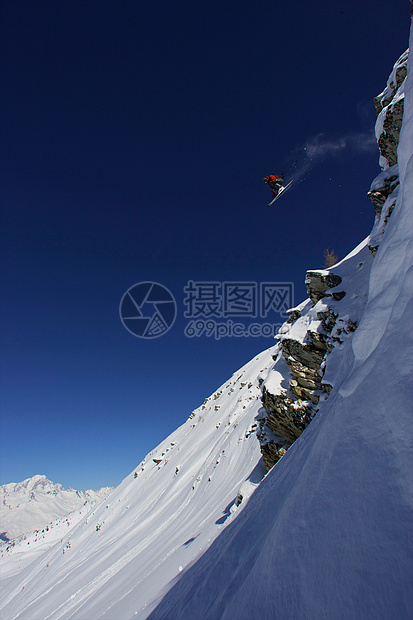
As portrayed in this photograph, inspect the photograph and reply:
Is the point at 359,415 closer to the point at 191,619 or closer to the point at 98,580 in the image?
the point at 191,619

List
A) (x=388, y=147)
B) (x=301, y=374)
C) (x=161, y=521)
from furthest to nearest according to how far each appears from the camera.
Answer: (x=161, y=521) < (x=301, y=374) < (x=388, y=147)

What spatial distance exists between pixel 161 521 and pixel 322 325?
20.4 meters

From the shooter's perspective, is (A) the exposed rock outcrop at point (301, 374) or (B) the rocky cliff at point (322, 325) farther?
(A) the exposed rock outcrop at point (301, 374)

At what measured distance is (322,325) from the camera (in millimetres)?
12875

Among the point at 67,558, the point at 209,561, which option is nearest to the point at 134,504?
the point at 67,558

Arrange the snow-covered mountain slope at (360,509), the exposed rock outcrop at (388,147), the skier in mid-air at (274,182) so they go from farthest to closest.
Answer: the skier in mid-air at (274,182), the exposed rock outcrop at (388,147), the snow-covered mountain slope at (360,509)

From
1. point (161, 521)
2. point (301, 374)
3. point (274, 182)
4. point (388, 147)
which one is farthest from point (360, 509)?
point (161, 521)

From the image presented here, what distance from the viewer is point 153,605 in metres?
7.53

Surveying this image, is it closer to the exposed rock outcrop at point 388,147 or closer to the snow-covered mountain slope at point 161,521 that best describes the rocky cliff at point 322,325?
the exposed rock outcrop at point 388,147

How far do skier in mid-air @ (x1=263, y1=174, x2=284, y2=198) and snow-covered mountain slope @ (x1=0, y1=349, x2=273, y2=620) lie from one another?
47.1 ft

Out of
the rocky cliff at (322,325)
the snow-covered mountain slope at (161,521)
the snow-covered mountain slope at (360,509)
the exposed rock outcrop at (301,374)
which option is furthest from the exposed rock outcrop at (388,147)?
the snow-covered mountain slope at (161,521)

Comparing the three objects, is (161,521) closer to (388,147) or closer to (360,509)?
(360,509)

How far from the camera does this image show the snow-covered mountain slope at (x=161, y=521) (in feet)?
36.0

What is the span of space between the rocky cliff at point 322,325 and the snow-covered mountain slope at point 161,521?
Answer: 2.97m
